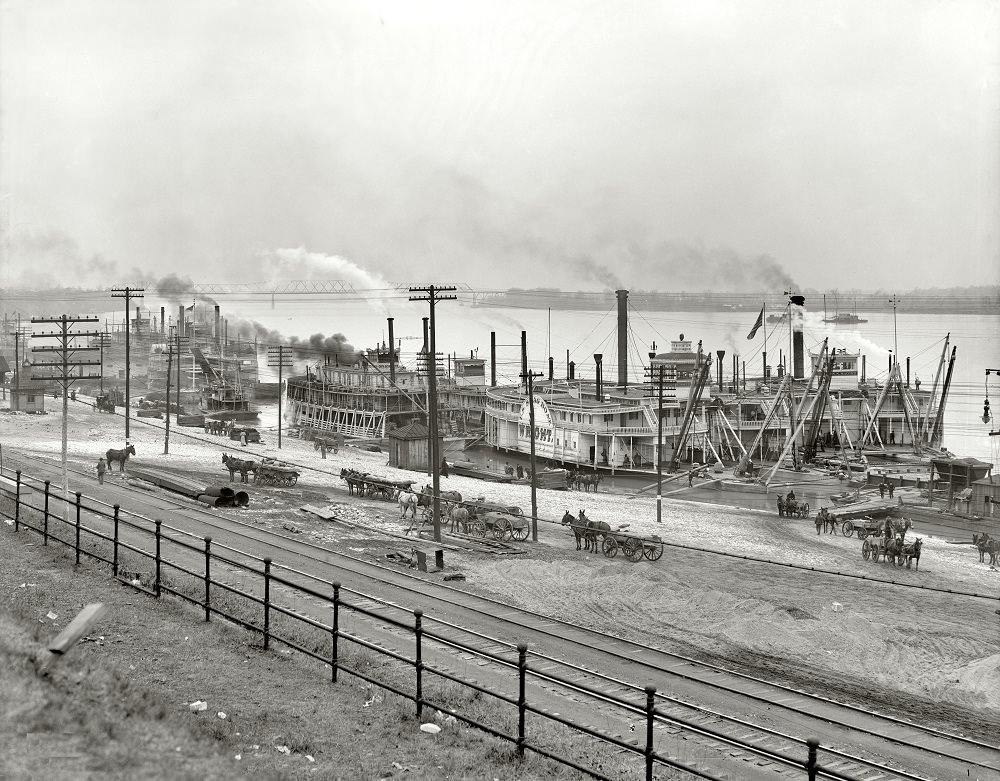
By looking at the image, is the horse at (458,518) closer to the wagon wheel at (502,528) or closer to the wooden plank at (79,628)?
the wagon wheel at (502,528)

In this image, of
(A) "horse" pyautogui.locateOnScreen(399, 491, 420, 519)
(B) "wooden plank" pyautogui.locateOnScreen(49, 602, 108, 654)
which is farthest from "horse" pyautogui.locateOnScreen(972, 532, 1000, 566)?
(B) "wooden plank" pyautogui.locateOnScreen(49, 602, 108, 654)

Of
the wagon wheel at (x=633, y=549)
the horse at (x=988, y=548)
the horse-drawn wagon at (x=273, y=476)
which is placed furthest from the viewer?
the horse-drawn wagon at (x=273, y=476)

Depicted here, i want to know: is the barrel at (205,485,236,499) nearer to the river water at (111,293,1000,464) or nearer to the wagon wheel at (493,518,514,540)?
the wagon wheel at (493,518,514,540)

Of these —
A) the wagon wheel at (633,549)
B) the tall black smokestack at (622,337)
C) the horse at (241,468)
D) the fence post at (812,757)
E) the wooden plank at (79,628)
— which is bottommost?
the wagon wheel at (633,549)

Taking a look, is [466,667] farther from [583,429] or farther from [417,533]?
[583,429]

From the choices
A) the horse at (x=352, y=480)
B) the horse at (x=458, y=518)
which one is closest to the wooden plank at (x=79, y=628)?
the horse at (x=458, y=518)

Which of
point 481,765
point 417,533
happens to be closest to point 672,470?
point 417,533

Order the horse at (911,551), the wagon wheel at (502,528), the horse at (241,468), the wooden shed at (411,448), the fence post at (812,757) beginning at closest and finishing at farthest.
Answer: the fence post at (812,757) → the wagon wheel at (502,528) → the horse at (911,551) → the horse at (241,468) → the wooden shed at (411,448)
